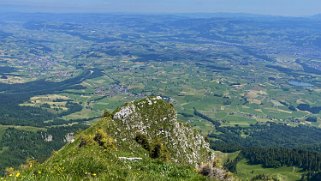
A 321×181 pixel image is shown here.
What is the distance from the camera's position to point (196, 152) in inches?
2783

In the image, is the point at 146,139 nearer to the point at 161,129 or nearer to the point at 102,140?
the point at 161,129

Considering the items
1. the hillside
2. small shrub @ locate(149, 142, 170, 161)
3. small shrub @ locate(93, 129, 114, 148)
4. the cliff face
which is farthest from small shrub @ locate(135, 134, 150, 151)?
small shrub @ locate(93, 129, 114, 148)

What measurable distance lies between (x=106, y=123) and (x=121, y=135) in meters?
3.28

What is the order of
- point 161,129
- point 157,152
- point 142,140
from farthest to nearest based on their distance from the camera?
1. point 161,129
2. point 142,140
3. point 157,152

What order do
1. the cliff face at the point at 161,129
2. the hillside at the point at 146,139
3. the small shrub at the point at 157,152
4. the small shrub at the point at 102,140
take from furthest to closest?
the cliff face at the point at 161,129 → the small shrub at the point at 157,152 → the small shrub at the point at 102,140 → the hillside at the point at 146,139

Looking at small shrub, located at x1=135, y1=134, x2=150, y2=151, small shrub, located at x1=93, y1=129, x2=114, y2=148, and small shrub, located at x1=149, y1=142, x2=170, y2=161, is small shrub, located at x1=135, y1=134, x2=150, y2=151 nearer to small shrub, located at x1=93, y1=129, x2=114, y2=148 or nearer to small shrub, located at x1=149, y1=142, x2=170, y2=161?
small shrub, located at x1=149, y1=142, x2=170, y2=161

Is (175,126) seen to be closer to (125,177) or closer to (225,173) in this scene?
(225,173)

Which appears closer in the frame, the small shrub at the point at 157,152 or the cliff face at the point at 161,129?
the small shrub at the point at 157,152

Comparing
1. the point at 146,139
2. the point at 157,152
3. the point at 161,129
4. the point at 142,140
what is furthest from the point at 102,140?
the point at 161,129

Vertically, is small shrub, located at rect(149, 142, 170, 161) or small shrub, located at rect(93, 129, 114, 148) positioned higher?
small shrub, located at rect(93, 129, 114, 148)

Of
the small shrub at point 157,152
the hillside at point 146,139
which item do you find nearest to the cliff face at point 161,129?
the hillside at point 146,139

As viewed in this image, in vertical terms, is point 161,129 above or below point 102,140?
below

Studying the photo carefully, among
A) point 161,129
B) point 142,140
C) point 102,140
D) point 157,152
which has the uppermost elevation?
point 102,140

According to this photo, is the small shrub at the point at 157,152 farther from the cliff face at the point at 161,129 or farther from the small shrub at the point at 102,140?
the cliff face at the point at 161,129
